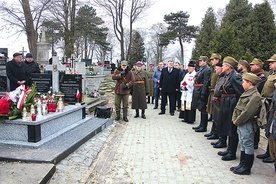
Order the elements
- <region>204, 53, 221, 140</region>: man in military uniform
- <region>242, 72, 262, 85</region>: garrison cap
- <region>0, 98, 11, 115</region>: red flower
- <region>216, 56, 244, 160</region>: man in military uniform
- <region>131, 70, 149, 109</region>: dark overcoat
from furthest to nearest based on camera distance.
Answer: <region>131, 70, 149, 109</region>: dark overcoat
<region>204, 53, 221, 140</region>: man in military uniform
<region>216, 56, 244, 160</region>: man in military uniform
<region>0, 98, 11, 115</region>: red flower
<region>242, 72, 262, 85</region>: garrison cap

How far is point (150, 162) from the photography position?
4902 mm

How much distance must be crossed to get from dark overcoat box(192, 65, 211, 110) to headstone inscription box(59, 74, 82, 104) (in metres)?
3.26

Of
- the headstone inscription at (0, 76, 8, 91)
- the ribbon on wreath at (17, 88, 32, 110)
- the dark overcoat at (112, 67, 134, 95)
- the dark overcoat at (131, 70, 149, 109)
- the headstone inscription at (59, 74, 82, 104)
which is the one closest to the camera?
the ribbon on wreath at (17, 88, 32, 110)

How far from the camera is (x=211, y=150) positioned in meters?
5.73

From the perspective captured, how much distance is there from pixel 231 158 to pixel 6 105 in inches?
173

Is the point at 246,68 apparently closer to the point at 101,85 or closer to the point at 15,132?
the point at 15,132

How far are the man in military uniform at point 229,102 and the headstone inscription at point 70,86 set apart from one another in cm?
388

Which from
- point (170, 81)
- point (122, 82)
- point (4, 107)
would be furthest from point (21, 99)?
point (170, 81)

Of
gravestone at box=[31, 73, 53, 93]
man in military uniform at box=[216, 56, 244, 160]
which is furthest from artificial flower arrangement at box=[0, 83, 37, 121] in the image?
man in military uniform at box=[216, 56, 244, 160]

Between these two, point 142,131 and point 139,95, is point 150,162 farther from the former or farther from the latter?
point 139,95

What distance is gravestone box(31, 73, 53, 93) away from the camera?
24.2 ft

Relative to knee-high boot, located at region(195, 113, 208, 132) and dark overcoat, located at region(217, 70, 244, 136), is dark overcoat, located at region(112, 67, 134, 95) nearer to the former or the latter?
knee-high boot, located at region(195, 113, 208, 132)

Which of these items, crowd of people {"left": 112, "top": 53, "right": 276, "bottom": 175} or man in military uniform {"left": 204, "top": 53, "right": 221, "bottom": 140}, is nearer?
crowd of people {"left": 112, "top": 53, "right": 276, "bottom": 175}

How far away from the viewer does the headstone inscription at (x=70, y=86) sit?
723 cm
